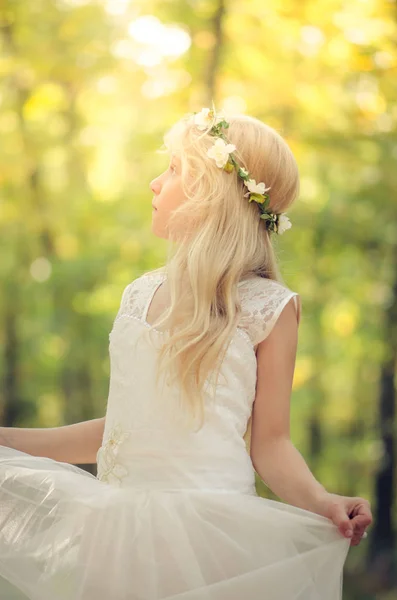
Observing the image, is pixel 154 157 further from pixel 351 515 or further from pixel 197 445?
pixel 351 515

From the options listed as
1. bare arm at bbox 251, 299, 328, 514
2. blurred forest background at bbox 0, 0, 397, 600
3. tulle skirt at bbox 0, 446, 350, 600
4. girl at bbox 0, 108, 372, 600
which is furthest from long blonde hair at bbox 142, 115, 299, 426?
blurred forest background at bbox 0, 0, 397, 600

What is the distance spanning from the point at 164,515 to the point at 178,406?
275 millimetres

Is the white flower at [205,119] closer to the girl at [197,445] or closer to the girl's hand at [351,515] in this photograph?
the girl at [197,445]

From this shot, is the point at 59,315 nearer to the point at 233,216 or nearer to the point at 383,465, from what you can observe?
the point at 383,465

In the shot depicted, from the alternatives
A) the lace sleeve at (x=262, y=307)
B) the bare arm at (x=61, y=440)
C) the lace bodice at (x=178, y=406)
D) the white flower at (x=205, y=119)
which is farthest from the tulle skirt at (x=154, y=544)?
the white flower at (x=205, y=119)

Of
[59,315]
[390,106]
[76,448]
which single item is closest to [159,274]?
[76,448]

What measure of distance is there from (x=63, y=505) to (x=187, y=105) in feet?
23.3

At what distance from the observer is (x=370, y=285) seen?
30.4ft

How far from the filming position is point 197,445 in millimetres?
1863

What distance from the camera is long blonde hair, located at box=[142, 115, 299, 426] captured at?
74.5 inches

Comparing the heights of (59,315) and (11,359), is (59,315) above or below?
above

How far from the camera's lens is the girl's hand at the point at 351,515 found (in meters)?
1.71

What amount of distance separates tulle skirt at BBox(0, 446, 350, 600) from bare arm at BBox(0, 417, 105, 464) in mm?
246

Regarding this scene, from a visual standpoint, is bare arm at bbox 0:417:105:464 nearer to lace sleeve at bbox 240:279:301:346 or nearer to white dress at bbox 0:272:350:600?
white dress at bbox 0:272:350:600
